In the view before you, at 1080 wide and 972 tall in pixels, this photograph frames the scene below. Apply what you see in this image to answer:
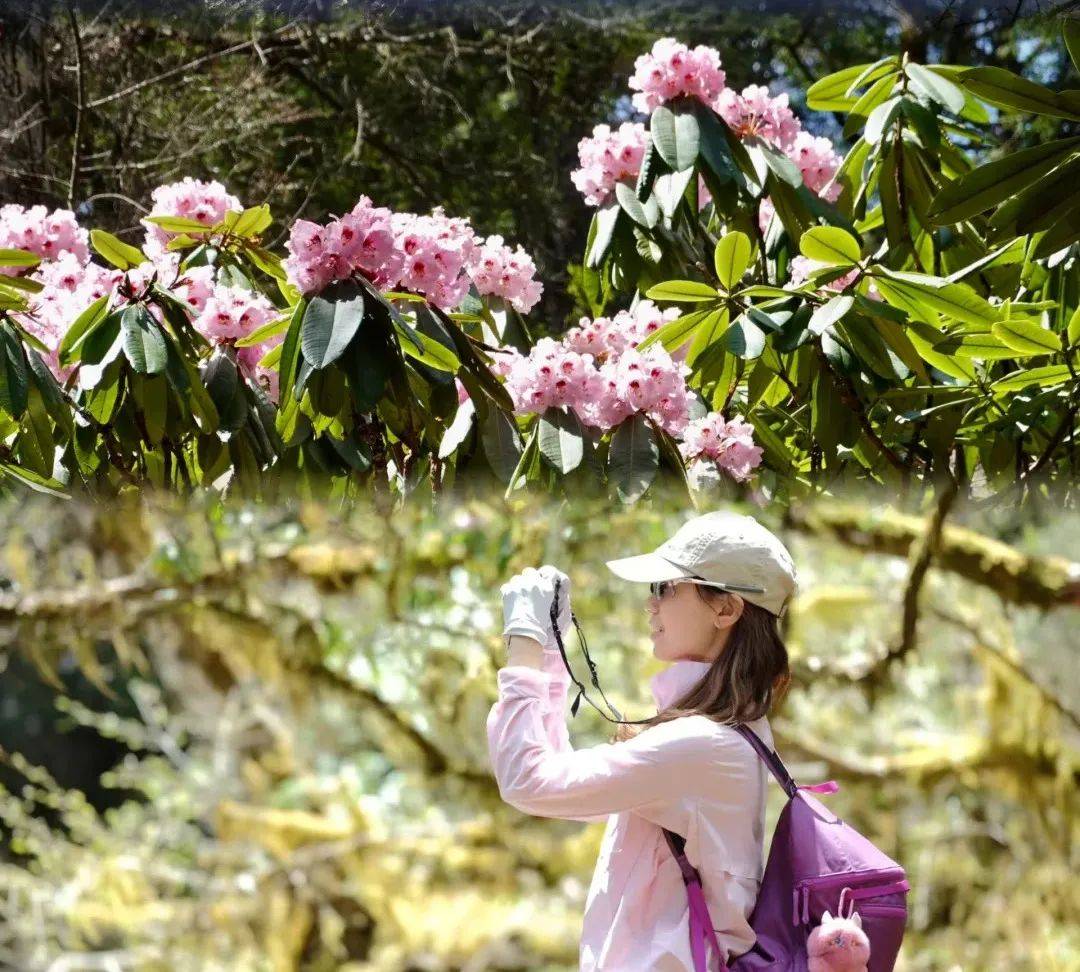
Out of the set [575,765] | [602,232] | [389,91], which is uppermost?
[389,91]

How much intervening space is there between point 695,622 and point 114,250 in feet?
2.89

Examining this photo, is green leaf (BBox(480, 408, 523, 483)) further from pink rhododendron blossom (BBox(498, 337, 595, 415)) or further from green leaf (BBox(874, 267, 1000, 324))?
green leaf (BBox(874, 267, 1000, 324))

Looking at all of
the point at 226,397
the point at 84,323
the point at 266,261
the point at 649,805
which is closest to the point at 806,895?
the point at 649,805

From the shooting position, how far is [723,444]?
1.67 metres

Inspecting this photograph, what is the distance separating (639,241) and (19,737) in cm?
140

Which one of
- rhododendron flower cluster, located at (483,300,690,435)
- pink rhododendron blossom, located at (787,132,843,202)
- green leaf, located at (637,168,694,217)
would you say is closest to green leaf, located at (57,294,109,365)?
rhododendron flower cluster, located at (483,300,690,435)

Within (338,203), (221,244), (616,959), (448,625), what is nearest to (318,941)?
(448,625)

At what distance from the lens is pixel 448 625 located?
7.51 ft

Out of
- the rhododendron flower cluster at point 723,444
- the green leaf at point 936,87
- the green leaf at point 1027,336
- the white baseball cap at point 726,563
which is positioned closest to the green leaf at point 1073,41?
the green leaf at point 1027,336

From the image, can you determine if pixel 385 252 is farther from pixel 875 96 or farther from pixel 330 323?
pixel 875 96

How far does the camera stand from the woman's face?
3.83 ft

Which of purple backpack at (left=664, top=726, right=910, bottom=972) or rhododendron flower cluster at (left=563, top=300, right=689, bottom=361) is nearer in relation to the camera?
purple backpack at (left=664, top=726, right=910, bottom=972)

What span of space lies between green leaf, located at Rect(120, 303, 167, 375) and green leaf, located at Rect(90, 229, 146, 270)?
0.11 m

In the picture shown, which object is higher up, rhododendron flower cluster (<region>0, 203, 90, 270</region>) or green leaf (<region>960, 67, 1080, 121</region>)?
green leaf (<region>960, 67, 1080, 121</region>)
